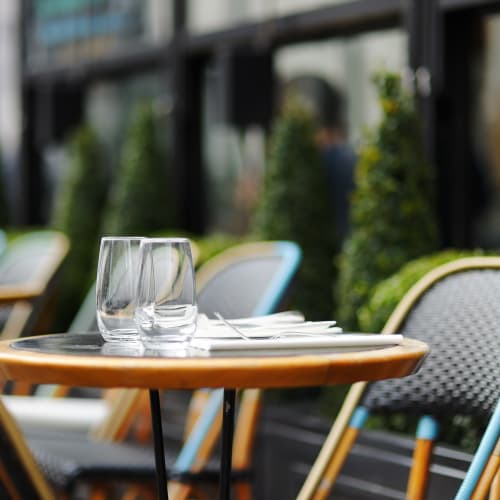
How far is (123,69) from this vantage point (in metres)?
8.24

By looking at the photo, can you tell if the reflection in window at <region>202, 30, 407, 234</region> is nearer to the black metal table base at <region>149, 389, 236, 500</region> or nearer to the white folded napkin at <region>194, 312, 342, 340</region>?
the white folded napkin at <region>194, 312, 342, 340</region>

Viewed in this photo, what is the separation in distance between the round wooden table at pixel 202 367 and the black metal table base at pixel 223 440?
174mm

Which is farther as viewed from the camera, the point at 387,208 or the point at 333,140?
the point at 333,140

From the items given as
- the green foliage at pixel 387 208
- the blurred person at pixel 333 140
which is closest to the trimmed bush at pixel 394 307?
the green foliage at pixel 387 208

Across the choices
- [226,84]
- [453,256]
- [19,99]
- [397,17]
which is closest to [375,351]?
[453,256]

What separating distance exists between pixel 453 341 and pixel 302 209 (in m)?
3.04

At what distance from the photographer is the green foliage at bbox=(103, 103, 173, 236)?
7.28 meters

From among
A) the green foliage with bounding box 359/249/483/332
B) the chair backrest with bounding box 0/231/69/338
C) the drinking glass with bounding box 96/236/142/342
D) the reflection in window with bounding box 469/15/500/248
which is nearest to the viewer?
the drinking glass with bounding box 96/236/142/342

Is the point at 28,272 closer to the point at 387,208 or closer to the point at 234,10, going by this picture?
the point at 387,208

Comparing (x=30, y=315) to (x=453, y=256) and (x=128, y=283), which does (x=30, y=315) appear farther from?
(x=128, y=283)

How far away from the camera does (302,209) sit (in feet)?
18.4

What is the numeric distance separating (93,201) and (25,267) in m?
3.19

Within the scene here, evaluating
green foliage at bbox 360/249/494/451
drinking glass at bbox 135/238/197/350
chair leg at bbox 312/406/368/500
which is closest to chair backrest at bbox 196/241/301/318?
chair leg at bbox 312/406/368/500

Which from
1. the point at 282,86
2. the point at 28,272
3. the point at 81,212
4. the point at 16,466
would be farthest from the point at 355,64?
the point at 16,466
